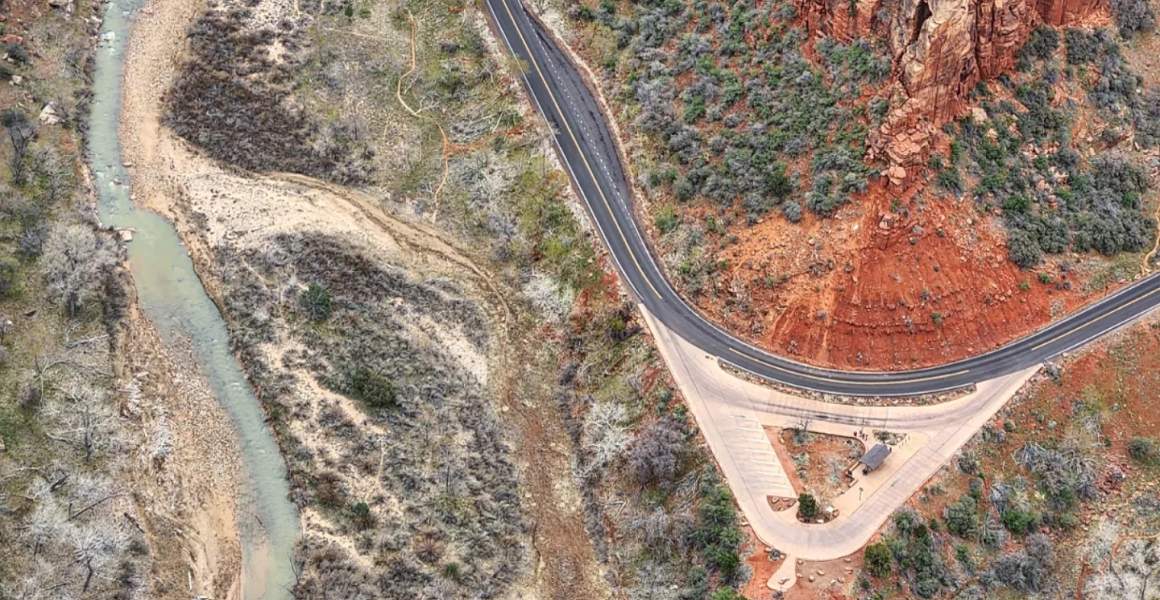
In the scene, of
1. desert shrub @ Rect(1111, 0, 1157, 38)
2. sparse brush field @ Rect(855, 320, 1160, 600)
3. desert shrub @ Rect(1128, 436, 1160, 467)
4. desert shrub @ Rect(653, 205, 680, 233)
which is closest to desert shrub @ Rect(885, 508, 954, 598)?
sparse brush field @ Rect(855, 320, 1160, 600)

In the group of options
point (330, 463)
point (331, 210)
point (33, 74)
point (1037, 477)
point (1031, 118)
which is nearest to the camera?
point (1037, 477)

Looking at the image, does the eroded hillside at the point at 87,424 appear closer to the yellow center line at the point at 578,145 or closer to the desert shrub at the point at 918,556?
the yellow center line at the point at 578,145

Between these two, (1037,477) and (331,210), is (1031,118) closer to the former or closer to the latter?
(1037,477)

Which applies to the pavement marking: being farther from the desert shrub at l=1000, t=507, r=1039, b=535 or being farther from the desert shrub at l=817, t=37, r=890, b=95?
the desert shrub at l=817, t=37, r=890, b=95

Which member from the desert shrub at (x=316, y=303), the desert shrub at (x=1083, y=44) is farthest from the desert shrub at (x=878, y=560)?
the desert shrub at (x=316, y=303)

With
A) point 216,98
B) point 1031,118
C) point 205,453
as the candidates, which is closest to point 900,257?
point 1031,118

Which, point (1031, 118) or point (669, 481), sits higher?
point (1031, 118)
